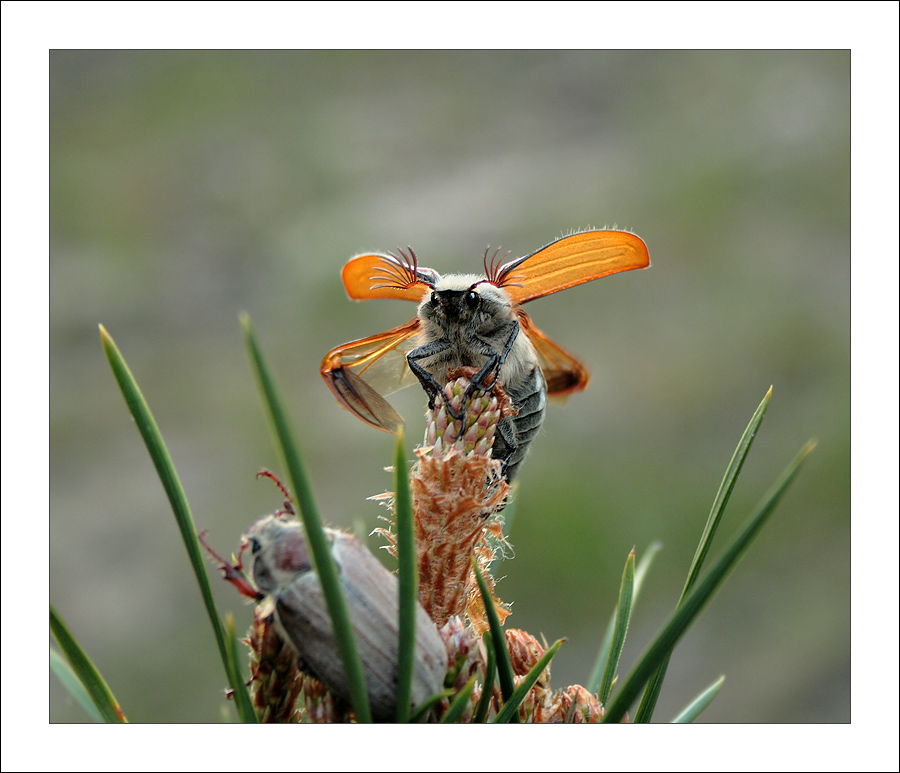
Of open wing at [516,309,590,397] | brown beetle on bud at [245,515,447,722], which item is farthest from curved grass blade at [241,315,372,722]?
open wing at [516,309,590,397]

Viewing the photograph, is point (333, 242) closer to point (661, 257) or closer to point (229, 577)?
point (661, 257)

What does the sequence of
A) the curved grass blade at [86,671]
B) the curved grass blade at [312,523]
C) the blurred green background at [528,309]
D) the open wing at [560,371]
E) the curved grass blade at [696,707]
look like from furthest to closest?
the blurred green background at [528,309], the open wing at [560,371], the curved grass blade at [696,707], the curved grass blade at [86,671], the curved grass blade at [312,523]

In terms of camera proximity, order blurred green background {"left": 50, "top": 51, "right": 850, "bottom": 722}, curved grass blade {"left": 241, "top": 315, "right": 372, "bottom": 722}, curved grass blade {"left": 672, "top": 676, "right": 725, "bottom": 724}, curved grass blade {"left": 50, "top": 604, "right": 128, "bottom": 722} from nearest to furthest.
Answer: curved grass blade {"left": 241, "top": 315, "right": 372, "bottom": 722}
curved grass blade {"left": 50, "top": 604, "right": 128, "bottom": 722}
curved grass blade {"left": 672, "top": 676, "right": 725, "bottom": 724}
blurred green background {"left": 50, "top": 51, "right": 850, "bottom": 722}

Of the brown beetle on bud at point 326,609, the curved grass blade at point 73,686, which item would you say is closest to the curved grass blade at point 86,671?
the curved grass blade at point 73,686

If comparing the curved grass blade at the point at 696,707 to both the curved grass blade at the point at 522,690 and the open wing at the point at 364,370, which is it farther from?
the open wing at the point at 364,370

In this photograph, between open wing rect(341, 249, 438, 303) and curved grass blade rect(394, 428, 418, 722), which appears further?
open wing rect(341, 249, 438, 303)

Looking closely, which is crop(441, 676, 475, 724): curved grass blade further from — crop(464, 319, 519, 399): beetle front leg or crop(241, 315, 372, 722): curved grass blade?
crop(464, 319, 519, 399): beetle front leg

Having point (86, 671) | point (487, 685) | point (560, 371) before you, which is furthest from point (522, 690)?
point (560, 371)
